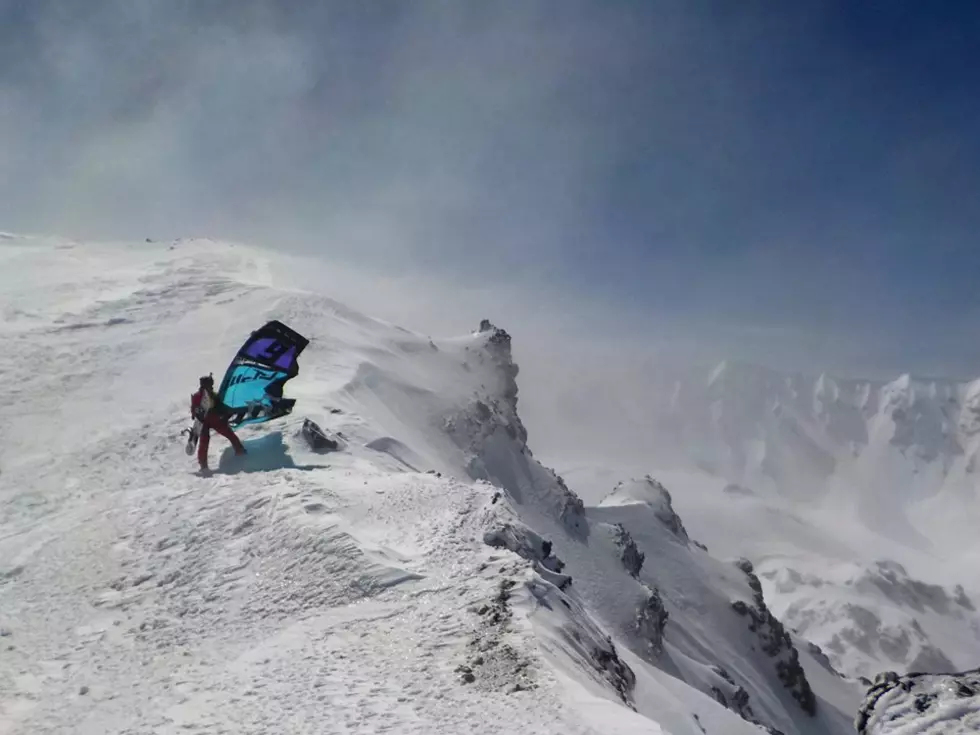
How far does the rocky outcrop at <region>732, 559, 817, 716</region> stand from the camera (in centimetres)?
5741

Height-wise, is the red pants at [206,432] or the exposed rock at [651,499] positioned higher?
the red pants at [206,432]

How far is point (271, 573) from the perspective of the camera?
12031 mm

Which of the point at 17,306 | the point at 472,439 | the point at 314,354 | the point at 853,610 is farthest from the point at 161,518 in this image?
the point at 853,610

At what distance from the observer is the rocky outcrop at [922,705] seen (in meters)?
6.16

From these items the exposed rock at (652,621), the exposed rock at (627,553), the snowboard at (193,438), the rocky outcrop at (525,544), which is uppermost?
the snowboard at (193,438)

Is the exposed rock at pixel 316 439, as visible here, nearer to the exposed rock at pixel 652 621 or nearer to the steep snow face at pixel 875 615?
the exposed rock at pixel 652 621

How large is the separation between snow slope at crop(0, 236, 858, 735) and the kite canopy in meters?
0.85

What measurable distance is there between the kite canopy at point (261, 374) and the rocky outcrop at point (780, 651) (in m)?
53.1

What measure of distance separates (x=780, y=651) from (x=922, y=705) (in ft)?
201

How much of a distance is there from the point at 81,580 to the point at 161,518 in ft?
7.66

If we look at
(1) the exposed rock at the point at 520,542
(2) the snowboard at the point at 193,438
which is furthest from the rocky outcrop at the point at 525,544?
(2) the snowboard at the point at 193,438

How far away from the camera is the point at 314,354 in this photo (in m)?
34.1

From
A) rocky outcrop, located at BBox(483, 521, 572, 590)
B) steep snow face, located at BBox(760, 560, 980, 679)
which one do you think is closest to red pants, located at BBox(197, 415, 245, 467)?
rocky outcrop, located at BBox(483, 521, 572, 590)

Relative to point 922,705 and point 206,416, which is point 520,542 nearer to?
point 922,705
